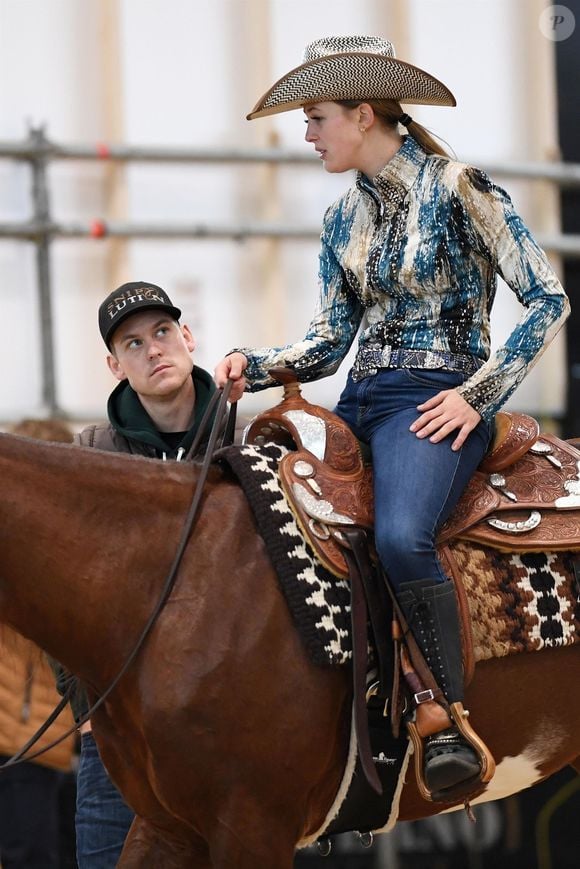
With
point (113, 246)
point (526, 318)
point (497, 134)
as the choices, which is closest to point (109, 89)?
point (113, 246)

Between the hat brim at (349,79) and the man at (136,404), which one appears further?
the man at (136,404)

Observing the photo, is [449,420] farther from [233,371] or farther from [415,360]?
[233,371]

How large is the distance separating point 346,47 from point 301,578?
1339 mm

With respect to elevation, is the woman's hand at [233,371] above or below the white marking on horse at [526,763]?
above

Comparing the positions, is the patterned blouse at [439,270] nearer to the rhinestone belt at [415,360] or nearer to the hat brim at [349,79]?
the rhinestone belt at [415,360]

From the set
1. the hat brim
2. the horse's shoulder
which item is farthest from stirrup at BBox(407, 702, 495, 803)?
the hat brim

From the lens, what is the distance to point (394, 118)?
10.4 ft

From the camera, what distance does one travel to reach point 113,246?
21.2 feet

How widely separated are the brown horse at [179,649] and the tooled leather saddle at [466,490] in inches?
6.2

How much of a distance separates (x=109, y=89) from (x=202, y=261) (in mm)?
998

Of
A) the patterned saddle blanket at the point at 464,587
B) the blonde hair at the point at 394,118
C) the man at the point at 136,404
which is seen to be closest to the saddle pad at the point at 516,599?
the patterned saddle blanket at the point at 464,587

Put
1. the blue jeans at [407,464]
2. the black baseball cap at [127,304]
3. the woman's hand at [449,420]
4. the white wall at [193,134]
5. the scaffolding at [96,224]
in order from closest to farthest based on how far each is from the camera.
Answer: the blue jeans at [407,464] → the woman's hand at [449,420] → the black baseball cap at [127,304] → the scaffolding at [96,224] → the white wall at [193,134]

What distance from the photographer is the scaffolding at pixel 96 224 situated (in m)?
6.24

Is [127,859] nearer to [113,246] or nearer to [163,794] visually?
[163,794]
